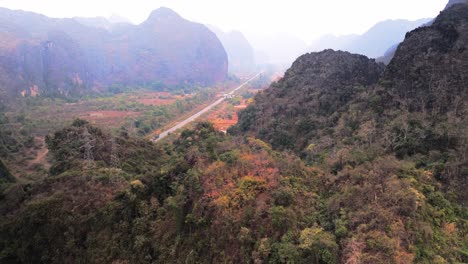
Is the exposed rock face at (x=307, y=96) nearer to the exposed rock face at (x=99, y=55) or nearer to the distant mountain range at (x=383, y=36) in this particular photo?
the exposed rock face at (x=99, y=55)

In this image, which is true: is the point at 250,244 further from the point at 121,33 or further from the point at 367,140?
the point at 121,33

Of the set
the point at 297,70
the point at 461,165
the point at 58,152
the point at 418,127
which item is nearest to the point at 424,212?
the point at 461,165

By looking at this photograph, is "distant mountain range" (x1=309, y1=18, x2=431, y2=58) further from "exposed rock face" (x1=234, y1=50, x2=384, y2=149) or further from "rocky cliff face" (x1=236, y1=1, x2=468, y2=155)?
"rocky cliff face" (x1=236, y1=1, x2=468, y2=155)

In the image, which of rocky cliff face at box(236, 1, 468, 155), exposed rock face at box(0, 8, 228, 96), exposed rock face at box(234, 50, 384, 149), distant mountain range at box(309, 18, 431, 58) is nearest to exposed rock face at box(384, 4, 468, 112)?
rocky cliff face at box(236, 1, 468, 155)

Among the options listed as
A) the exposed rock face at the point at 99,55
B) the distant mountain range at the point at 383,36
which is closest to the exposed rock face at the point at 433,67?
the exposed rock face at the point at 99,55

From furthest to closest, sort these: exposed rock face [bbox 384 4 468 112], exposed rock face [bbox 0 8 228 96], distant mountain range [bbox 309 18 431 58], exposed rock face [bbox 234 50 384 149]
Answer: distant mountain range [bbox 309 18 431 58] < exposed rock face [bbox 0 8 228 96] < exposed rock face [bbox 234 50 384 149] < exposed rock face [bbox 384 4 468 112]

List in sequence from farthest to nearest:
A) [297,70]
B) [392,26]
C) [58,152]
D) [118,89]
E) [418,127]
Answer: [392,26], [118,89], [297,70], [58,152], [418,127]

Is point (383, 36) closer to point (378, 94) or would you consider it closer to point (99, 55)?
point (99, 55)
